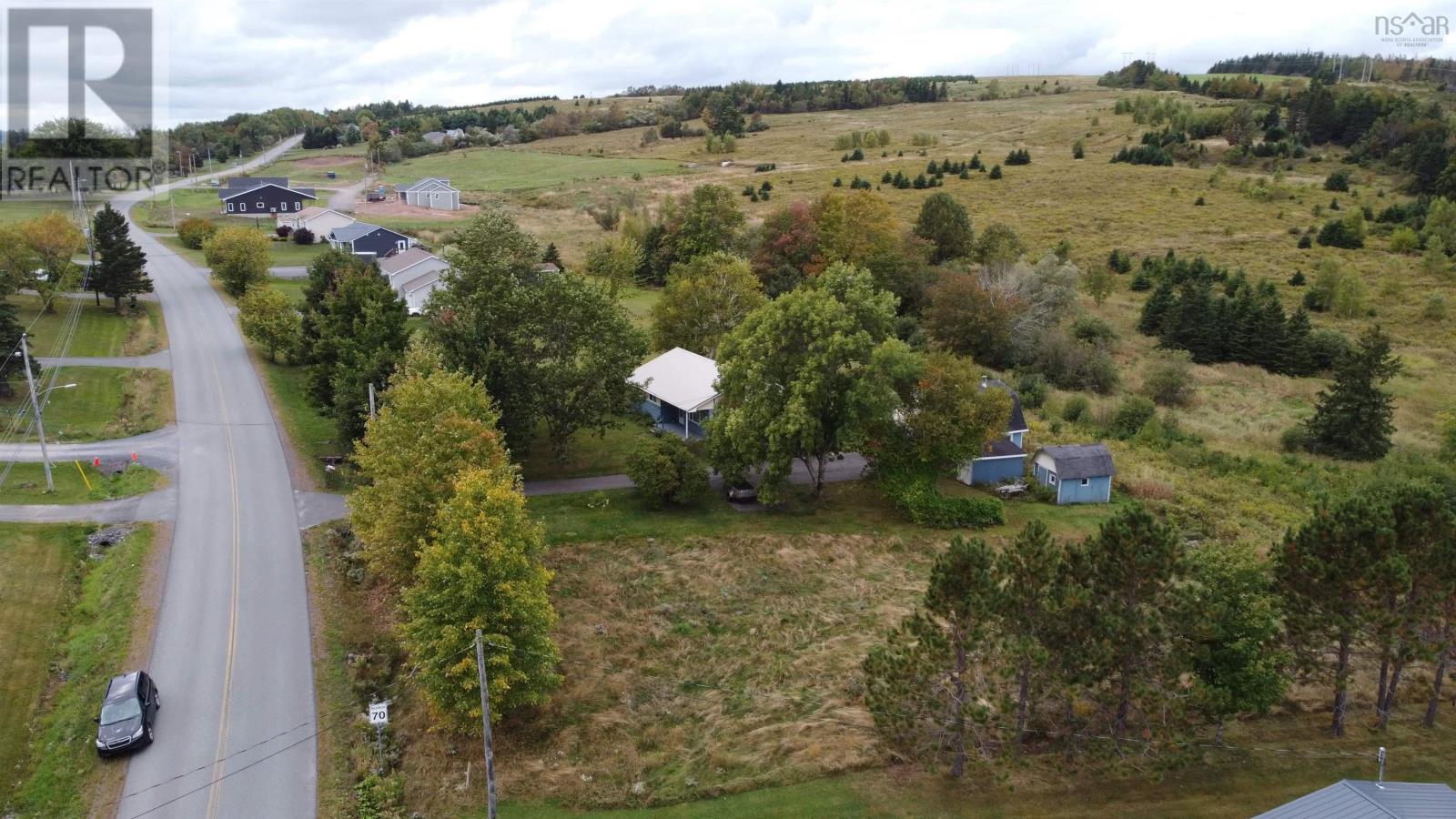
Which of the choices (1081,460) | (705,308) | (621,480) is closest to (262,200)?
(705,308)

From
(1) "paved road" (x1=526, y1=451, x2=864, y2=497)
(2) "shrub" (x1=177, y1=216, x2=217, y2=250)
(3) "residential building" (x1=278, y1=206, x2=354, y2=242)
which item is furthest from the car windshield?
(3) "residential building" (x1=278, y1=206, x2=354, y2=242)

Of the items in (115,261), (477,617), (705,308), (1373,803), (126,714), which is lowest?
(126,714)

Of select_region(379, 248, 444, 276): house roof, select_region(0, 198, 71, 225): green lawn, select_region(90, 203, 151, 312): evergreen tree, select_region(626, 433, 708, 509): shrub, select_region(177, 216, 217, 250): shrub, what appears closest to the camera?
select_region(626, 433, 708, 509): shrub

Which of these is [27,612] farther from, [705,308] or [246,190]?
[246,190]

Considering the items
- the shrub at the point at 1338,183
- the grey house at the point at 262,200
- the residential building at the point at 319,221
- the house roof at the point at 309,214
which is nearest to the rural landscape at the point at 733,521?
the residential building at the point at 319,221

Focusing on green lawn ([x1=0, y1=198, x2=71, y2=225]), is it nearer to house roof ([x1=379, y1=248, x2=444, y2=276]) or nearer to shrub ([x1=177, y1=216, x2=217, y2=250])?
shrub ([x1=177, y1=216, x2=217, y2=250])

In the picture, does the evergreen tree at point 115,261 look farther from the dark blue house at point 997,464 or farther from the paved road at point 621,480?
the dark blue house at point 997,464
